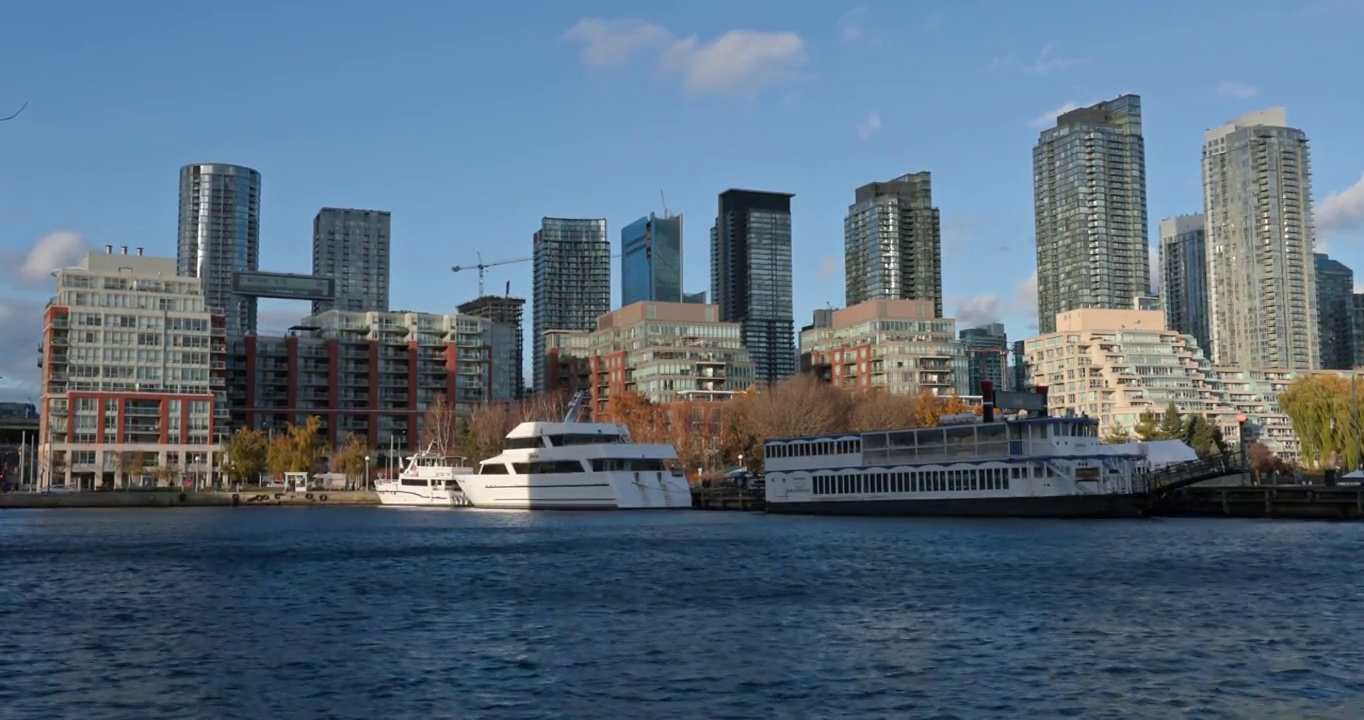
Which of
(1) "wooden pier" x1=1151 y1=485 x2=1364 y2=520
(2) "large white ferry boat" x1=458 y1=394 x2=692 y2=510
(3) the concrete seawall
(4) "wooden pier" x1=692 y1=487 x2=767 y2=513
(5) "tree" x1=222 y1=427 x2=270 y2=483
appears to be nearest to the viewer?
(1) "wooden pier" x1=1151 y1=485 x2=1364 y2=520

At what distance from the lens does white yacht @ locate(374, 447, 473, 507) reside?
136 metres

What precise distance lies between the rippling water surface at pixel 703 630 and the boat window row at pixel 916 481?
18.3m

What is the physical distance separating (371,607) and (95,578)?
17.4m

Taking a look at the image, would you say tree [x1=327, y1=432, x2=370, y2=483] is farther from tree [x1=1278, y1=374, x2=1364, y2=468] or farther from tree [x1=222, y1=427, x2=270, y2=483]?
tree [x1=1278, y1=374, x2=1364, y2=468]

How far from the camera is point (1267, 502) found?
86.6m

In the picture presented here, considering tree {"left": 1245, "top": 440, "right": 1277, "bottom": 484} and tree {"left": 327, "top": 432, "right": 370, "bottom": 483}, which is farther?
tree {"left": 327, "top": 432, "right": 370, "bottom": 483}

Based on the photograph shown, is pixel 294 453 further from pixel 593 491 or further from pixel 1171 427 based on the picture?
pixel 1171 427

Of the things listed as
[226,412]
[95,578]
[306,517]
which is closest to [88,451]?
[226,412]

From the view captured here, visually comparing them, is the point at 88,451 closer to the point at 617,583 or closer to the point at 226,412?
the point at 226,412

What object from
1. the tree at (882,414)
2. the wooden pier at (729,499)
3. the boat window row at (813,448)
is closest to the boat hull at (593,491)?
the wooden pier at (729,499)

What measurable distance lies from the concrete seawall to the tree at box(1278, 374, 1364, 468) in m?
99.3

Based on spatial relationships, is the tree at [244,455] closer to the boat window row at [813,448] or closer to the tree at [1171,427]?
the boat window row at [813,448]

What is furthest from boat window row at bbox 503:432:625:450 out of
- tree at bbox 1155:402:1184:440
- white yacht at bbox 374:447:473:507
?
tree at bbox 1155:402:1184:440

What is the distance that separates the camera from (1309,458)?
431ft
